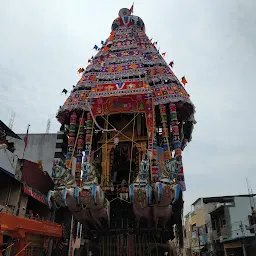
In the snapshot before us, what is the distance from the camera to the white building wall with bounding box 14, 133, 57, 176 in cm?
2494

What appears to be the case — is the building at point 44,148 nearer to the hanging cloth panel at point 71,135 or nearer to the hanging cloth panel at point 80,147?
the hanging cloth panel at point 71,135

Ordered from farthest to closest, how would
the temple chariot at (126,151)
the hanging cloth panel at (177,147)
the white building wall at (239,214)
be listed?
1. the white building wall at (239,214)
2. the hanging cloth panel at (177,147)
3. the temple chariot at (126,151)

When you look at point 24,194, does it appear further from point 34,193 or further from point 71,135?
point 71,135

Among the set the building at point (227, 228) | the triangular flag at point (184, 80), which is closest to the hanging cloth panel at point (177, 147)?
the triangular flag at point (184, 80)

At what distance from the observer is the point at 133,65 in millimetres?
20734

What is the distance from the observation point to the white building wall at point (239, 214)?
2286 centimetres

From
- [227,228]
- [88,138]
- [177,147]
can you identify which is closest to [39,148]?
[88,138]

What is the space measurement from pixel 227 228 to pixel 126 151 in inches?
447

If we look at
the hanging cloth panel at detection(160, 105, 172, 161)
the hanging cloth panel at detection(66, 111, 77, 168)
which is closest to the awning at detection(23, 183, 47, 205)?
the hanging cloth panel at detection(66, 111, 77, 168)

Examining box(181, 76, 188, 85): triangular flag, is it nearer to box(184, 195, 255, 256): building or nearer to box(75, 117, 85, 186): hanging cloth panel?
box(75, 117, 85, 186): hanging cloth panel

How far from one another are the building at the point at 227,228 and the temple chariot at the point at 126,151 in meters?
5.80

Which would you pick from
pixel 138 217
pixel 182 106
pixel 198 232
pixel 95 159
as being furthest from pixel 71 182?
pixel 198 232

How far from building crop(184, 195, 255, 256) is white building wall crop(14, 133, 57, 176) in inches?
624

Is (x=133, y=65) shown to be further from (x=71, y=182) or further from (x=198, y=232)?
(x=198, y=232)
